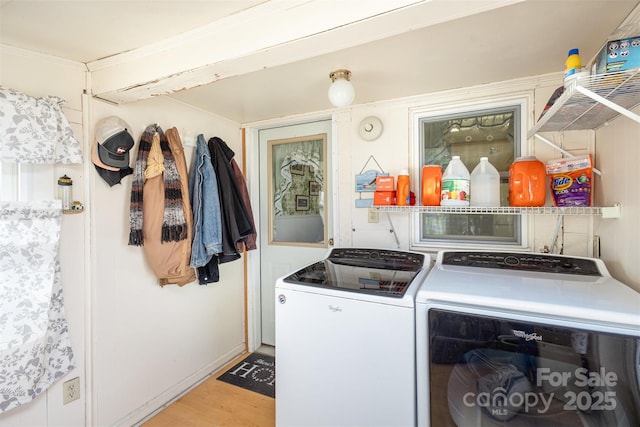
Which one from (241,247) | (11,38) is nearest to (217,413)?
(241,247)

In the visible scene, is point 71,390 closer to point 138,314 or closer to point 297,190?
point 138,314

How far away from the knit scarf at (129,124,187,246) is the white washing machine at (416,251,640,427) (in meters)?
1.39

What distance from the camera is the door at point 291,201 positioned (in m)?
2.36

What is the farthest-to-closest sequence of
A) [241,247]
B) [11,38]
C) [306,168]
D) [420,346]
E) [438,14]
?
[306,168]
[241,247]
[11,38]
[420,346]
[438,14]

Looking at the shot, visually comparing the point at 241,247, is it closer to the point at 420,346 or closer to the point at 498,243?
the point at 420,346

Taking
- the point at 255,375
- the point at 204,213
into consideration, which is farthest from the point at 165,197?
the point at 255,375

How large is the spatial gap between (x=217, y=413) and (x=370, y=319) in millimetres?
1339

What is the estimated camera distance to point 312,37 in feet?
3.26

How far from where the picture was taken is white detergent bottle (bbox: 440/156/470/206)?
1.56 m

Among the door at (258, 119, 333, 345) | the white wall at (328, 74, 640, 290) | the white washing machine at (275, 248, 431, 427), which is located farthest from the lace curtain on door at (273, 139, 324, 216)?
the white washing machine at (275, 248, 431, 427)

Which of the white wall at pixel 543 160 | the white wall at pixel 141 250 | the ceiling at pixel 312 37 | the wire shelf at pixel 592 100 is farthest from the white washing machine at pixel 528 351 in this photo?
the ceiling at pixel 312 37

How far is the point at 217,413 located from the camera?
6.09ft

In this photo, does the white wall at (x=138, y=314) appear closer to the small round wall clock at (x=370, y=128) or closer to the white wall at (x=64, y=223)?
the white wall at (x=64, y=223)

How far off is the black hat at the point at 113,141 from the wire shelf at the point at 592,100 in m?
1.97
